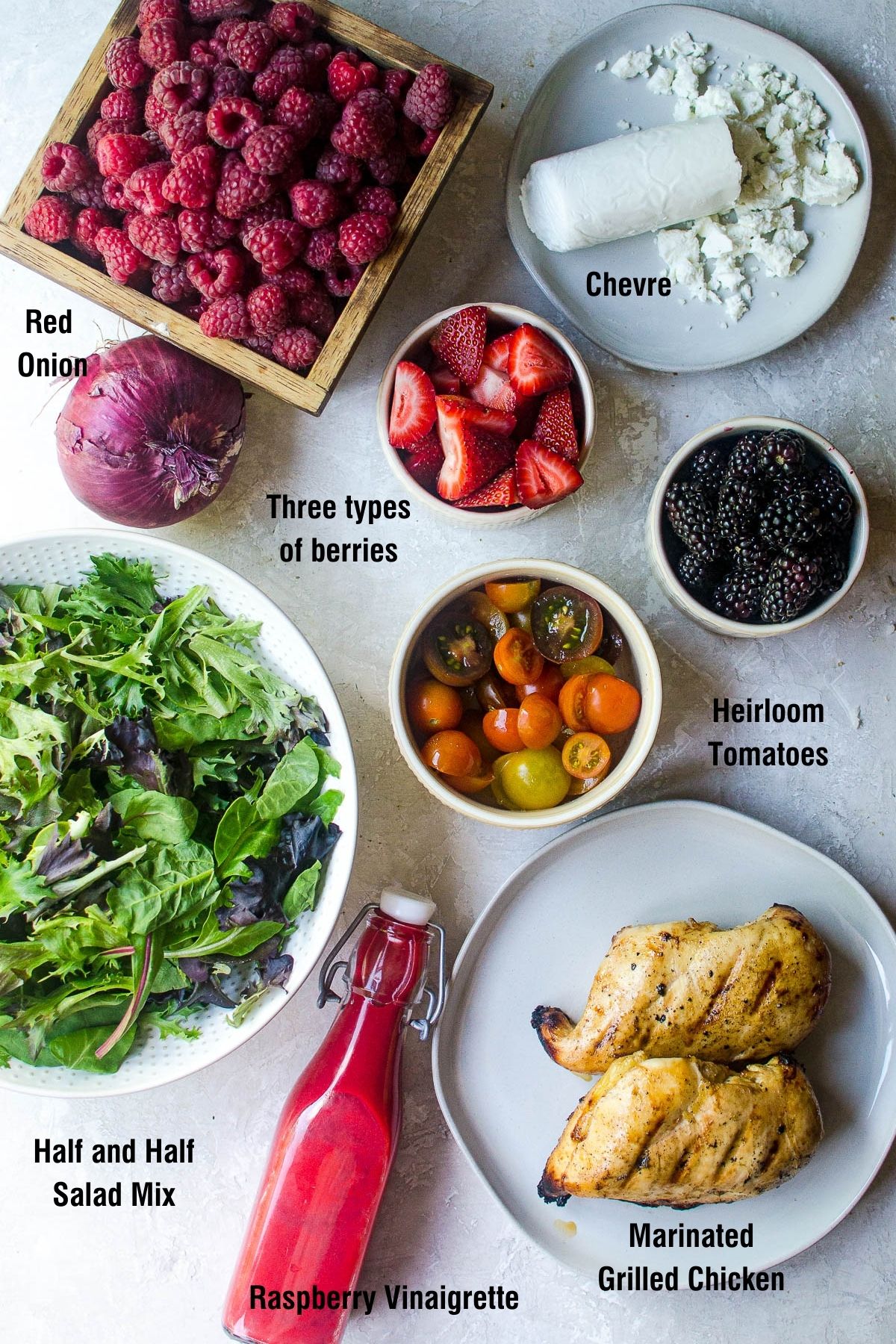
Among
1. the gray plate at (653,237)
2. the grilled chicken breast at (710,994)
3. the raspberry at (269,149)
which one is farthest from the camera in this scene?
the gray plate at (653,237)

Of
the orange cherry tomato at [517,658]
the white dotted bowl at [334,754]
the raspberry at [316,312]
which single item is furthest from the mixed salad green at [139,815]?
the raspberry at [316,312]

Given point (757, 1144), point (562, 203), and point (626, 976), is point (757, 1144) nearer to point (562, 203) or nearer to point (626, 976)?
point (626, 976)

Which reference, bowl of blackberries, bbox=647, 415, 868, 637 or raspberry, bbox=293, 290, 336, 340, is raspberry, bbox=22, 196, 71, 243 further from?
bowl of blackberries, bbox=647, 415, 868, 637

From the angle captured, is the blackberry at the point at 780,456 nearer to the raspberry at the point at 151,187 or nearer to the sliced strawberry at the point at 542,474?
the sliced strawberry at the point at 542,474

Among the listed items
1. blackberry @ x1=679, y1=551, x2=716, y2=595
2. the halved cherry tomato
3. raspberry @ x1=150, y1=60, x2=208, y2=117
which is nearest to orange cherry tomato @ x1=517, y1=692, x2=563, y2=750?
the halved cherry tomato

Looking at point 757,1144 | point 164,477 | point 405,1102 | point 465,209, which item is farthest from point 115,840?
point 465,209

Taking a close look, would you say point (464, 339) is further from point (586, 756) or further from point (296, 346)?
point (586, 756)

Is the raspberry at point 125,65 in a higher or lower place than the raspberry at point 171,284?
higher

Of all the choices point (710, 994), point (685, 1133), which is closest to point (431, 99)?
point (710, 994)
